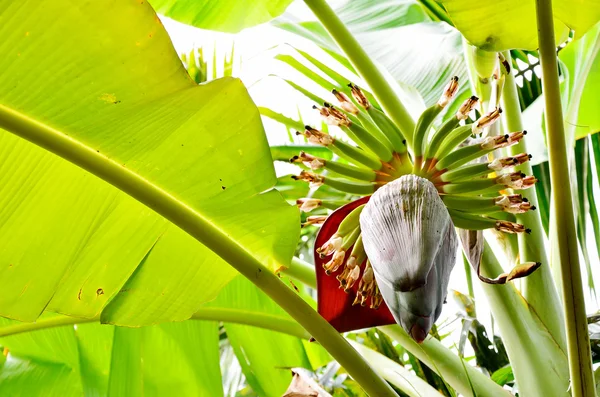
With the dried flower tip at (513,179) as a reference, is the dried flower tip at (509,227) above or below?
below

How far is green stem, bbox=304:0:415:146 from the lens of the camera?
0.75 m

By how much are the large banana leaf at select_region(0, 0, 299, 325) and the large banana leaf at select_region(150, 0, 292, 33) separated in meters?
0.35

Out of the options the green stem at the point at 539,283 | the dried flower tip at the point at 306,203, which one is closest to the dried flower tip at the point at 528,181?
the green stem at the point at 539,283

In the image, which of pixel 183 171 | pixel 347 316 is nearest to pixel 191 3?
pixel 183 171

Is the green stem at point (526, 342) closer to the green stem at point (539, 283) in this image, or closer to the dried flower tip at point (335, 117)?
the green stem at point (539, 283)

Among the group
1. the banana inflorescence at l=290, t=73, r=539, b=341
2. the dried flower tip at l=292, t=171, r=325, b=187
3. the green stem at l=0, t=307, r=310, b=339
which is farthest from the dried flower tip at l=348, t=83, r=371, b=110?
the green stem at l=0, t=307, r=310, b=339

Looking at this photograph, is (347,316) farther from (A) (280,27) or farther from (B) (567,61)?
(A) (280,27)

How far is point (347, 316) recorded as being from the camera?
2.31ft

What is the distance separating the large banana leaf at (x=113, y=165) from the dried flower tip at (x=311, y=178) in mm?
37

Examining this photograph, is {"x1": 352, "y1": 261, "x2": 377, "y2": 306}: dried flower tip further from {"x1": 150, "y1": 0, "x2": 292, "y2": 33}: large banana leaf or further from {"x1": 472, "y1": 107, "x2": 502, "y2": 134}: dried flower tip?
{"x1": 150, "y1": 0, "x2": 292, "y2": 33}: large banana leaf

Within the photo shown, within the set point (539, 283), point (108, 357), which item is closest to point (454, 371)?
point (539, 283)

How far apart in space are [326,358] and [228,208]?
664 mm

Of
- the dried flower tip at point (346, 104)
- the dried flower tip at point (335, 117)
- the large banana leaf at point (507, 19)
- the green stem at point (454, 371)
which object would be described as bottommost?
the green stem at point (454, 371)

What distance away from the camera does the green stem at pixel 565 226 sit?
1.84ft
